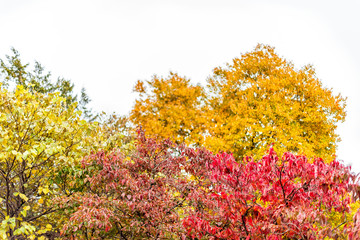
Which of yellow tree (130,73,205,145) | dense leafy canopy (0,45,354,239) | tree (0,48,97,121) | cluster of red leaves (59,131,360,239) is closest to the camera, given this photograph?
cluster of red leaves (59,131,360,239)

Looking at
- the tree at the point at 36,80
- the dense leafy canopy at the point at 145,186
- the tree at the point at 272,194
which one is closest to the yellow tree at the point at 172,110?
the tree at the point at 36,80

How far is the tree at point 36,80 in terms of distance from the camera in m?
21.4

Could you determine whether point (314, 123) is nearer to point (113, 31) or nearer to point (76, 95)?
point (76, 95)

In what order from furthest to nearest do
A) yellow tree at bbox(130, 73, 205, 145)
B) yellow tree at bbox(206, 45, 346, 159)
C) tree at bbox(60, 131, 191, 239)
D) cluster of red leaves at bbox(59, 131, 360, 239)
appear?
yellow tree at bbox(130, 73, 205, 145), yellow tree at bbox(206, 45, 346, 159), tree at bbox(60, 131, 191, 239), cluster of red leaves at bbox(59, 131, 360, 239)

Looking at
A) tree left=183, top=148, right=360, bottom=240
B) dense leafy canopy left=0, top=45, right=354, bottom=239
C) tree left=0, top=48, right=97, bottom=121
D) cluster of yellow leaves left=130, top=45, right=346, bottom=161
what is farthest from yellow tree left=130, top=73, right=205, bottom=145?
tree left=183, top=148, right=360, bottom=240

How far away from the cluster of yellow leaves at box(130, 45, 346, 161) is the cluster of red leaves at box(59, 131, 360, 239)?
829 cm

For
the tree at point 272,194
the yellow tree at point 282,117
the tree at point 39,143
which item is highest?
the yellow tree at point 282,117

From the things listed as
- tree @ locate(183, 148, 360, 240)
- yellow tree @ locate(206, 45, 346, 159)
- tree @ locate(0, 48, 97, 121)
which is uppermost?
tree @ locate(0, 48, 97, 121)

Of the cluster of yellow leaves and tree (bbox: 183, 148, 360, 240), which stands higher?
the cluster of yellow leaves

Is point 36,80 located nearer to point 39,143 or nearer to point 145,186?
point 39,143

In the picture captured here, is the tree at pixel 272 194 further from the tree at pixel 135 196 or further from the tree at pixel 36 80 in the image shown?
the tree at pixel 36 80

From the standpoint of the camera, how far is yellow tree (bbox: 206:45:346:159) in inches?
578

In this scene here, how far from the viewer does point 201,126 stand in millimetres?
17328

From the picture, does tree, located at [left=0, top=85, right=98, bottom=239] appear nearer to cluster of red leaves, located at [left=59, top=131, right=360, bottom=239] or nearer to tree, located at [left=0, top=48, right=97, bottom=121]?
cluster of red leaves, located at [left=59, top=131, right=360, bottom=239]
